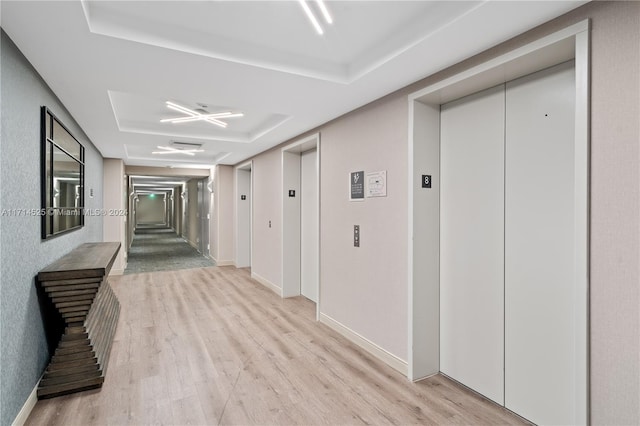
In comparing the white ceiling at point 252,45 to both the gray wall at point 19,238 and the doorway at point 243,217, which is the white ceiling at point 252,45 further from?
the doorway at point 243,217

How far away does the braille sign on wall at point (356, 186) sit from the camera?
3330 millimetres

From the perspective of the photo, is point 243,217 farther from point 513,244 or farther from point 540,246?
point 540,246

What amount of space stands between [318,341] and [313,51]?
2785 millimetres

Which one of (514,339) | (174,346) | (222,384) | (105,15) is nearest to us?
(105,15)

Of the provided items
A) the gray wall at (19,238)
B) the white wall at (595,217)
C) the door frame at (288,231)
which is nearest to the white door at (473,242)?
the white wall at (595,217)

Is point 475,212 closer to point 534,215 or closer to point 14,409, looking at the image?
point 534,215

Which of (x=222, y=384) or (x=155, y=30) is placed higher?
(x=155, y=30)

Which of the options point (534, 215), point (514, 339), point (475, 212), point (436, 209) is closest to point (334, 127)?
point (436, 209)

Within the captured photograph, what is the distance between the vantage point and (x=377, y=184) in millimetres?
3096

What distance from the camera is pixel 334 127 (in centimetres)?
382

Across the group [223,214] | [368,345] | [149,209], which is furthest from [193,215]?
[149,209]

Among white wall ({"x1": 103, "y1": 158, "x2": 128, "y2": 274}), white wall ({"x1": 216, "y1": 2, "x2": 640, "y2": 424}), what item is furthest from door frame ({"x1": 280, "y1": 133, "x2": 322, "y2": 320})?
white wall ({"x1": 103, "y1": 158, "x2": 128, "y2": 274})

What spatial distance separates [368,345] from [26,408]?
2648mm

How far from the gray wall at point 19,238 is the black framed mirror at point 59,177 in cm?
9
